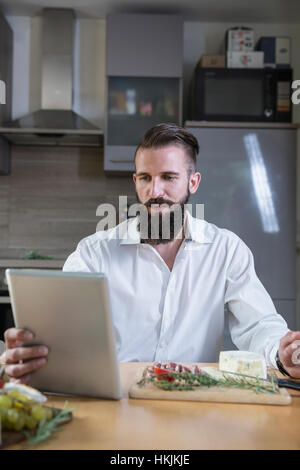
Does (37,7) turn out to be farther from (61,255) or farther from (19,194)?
(61,255)

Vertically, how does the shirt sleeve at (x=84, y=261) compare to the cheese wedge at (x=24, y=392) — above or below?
above

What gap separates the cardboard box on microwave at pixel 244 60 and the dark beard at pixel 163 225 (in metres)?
1.88

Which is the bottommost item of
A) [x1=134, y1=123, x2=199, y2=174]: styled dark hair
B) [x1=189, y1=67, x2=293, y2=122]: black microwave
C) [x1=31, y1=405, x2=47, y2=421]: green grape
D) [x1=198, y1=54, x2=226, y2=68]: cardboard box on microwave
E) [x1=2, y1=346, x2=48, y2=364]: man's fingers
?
[x1=31, y1=405, x2=47, y2=421]: green grape

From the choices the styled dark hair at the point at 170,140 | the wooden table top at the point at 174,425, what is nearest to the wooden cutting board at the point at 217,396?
the wooden table top at the point at 174,425

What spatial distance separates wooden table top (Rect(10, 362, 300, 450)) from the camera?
768 mm

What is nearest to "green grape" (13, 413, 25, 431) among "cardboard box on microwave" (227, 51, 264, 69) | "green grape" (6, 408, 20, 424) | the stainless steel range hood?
"green grape" (6, 408, 20, 424)

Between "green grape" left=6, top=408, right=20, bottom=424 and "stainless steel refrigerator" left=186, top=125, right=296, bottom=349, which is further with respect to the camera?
"stainless steel refrigerator" left=186, top=125, right=296, bottom=349

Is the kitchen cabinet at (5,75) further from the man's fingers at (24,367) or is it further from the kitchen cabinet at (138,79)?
the man's fingers at (24,367)

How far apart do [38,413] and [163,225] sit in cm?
102

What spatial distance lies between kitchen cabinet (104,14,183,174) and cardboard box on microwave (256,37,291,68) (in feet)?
1.82

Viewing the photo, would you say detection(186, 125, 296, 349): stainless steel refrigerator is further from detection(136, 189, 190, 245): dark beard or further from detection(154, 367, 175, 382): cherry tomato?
detection(154, 367, 175, 382): cherry tomato

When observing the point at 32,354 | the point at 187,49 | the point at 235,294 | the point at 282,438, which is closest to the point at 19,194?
the point at 187,49

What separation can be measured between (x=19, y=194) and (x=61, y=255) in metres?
0.53

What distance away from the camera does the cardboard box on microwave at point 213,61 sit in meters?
3.37
